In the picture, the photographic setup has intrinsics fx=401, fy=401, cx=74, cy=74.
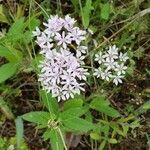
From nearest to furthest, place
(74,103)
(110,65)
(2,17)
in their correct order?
1. (74,103)
2. (110,65)
3. (2,17)

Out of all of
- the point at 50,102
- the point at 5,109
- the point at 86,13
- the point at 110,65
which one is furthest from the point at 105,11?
the point at 5,109

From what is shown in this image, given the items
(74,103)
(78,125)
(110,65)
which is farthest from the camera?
(110,65)

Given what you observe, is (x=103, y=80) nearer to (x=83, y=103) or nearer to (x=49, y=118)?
(x=83, y=103)

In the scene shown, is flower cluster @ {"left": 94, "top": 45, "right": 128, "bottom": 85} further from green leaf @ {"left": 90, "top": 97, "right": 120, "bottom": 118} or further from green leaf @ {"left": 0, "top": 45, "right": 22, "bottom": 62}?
green leaf @ {"left": 0, "top": 45, "right": 22, "bottom": 62}

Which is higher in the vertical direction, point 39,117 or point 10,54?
point 10,54

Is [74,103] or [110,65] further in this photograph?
[110,65]

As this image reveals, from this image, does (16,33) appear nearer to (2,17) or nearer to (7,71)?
(7,71)

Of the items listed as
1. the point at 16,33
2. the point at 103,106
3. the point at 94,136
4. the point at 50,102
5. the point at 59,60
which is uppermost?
the point at 16,33

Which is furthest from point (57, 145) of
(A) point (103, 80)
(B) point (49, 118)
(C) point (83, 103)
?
(A) point (103, 80)
